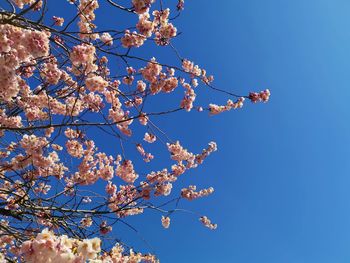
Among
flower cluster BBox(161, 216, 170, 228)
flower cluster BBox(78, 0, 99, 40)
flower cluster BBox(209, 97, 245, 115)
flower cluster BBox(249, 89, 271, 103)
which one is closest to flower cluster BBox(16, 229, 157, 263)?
flower cluster BBox(78, 0, 99, 40)

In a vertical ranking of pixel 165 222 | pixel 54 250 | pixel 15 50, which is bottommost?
pixel 54 250

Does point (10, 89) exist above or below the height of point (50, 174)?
below

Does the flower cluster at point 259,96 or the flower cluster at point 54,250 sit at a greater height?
the flower cluster at point 259,96

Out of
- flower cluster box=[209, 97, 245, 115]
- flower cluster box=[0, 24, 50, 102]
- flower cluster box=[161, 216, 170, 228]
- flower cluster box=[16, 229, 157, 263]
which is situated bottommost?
flower cluster box=[16, 229, 157, 263]

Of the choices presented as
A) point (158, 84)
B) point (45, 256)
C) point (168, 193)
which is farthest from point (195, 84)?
point (45, 256)

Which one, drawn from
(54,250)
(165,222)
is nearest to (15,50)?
(54,250)

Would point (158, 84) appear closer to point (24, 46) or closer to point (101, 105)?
point (101, 105)

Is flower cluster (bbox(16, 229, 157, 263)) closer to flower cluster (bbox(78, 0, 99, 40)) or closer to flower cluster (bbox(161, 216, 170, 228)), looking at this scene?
flower cluster (bbox(78, 0, 99, 40))

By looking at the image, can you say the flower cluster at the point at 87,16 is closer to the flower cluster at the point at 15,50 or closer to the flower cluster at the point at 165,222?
the flower cluster at the point at 15,50

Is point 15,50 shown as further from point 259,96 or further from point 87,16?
point 259,96

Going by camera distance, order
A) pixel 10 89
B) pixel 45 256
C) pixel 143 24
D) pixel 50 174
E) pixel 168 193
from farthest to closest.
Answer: pixel 168 193 → pixel 50 174 → pixel 143 24 → pixel 10 89 → pixel 45 256

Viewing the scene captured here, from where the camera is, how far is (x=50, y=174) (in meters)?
7.02

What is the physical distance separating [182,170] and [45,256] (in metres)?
6.60

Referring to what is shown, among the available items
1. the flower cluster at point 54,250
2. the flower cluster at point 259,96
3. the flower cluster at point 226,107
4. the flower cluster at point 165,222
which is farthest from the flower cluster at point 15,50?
the flower cluster at point 165,222
